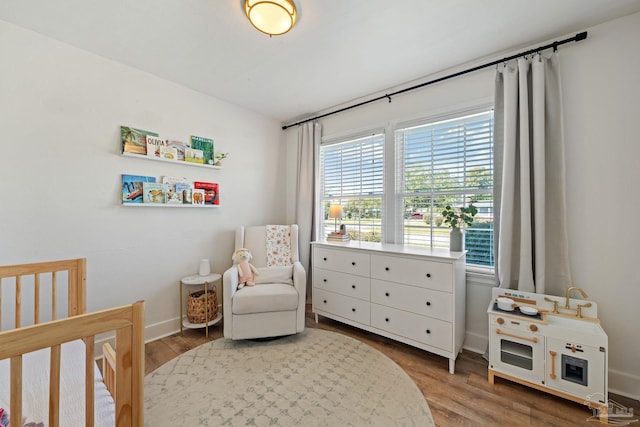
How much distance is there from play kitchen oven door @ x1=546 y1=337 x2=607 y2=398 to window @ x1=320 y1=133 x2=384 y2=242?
1.63m

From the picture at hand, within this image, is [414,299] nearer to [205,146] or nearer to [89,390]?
[89,390]

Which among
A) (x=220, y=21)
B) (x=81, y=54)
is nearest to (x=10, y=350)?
(x=220, y=21)

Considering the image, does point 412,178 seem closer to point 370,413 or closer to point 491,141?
point 491,141

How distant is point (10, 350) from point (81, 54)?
239 cm

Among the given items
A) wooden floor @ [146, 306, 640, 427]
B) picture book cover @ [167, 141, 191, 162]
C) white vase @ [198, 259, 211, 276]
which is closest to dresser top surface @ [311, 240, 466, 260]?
wooden floor @ [146, 306, 640, 427]

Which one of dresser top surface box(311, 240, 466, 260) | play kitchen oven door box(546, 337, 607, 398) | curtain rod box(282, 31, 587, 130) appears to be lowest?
play kitchen oven door box(546, 337, 607, 398)

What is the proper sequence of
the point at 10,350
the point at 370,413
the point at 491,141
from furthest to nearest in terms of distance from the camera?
the point at 491,141 < the point at 370,413 < the point at 10,350

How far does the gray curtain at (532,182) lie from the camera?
1873mm

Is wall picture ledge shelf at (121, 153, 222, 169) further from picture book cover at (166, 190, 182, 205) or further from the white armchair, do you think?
the white armchair

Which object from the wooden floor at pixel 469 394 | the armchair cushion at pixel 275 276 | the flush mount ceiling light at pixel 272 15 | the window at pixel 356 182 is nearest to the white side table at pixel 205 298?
the wooden floor at pixel 469 394

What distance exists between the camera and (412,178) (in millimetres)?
2637

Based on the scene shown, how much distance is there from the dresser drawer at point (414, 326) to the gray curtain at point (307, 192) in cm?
120

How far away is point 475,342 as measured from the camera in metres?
2.23

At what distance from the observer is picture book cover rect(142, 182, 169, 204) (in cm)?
235
